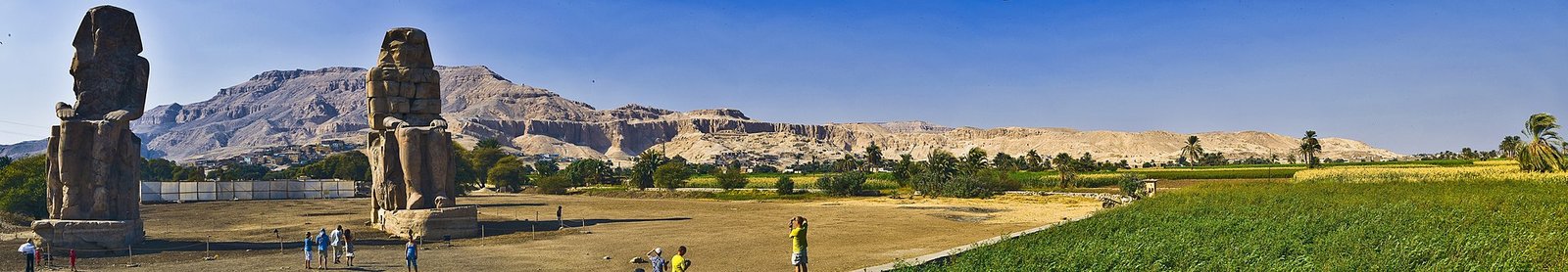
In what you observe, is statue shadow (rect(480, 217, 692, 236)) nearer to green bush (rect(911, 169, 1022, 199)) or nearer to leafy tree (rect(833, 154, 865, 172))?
green bush (rect(911, 169, 1022, 199))

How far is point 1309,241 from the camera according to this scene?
1588 centimetres

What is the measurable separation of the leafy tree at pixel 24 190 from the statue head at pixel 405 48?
45.3 feet

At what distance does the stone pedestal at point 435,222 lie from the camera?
86.4 feet

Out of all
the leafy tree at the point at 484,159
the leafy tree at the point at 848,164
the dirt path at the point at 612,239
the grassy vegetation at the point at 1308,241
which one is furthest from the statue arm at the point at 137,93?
the leafy tree at the point at 848,164

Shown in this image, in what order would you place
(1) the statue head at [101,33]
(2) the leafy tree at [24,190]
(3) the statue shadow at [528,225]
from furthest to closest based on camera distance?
(2) the leafy tree at [24,190]
(3) the statue shadow at [528,225]
(1) the statue head at [101,33]

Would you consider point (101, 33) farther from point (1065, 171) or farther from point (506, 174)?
point (1065, 171)

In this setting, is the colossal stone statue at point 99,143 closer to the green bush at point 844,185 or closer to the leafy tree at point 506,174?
the green bush at point 844,185

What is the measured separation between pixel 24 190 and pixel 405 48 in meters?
16.2

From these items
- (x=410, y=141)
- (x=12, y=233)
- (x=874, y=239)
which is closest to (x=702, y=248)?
(x=874, y=239)

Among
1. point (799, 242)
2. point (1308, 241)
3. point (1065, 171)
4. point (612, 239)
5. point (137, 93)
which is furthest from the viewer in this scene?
point (1065, 171)

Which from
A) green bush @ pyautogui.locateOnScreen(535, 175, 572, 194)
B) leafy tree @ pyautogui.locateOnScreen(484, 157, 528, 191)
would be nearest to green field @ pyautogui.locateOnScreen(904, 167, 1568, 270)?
green bush @ pyautogui.locateOnScreen(535, 175, 572, 194)

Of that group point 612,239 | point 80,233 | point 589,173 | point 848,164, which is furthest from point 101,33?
point 848,164

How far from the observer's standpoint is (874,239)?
1019 inches

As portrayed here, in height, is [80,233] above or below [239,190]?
below
